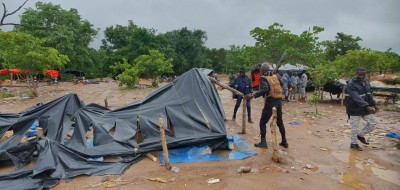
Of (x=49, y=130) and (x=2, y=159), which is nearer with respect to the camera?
(x=2, y=159)

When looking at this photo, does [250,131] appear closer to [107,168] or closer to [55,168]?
[107,168]

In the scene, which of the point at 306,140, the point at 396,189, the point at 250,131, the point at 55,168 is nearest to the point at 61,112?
the point at 55,168

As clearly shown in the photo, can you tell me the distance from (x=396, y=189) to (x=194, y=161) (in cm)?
355

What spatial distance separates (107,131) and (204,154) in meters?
2.36

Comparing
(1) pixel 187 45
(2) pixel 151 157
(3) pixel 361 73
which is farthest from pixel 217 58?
(2) pixel 151 157

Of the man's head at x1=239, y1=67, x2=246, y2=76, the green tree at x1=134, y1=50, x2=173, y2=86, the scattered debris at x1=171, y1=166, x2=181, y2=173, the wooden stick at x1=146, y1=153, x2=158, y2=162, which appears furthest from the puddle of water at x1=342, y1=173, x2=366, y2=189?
the green tree at x1=134, y1=50, x2=173, y2=86

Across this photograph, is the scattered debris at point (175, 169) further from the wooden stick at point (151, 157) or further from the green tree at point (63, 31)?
the green tree at point (63, 31)

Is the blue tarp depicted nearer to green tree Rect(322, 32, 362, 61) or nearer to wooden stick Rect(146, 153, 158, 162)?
wooden stick Rect(146, 153, 158, 162)

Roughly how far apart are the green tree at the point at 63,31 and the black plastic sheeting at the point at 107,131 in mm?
25009

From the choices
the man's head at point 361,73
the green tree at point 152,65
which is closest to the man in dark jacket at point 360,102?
the man's head at point 361,73

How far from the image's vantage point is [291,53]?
53.0 feet

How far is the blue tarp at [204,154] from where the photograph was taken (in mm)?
5906

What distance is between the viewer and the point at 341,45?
37.2m

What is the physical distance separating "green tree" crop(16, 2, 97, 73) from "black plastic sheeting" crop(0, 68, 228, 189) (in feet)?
82.1
